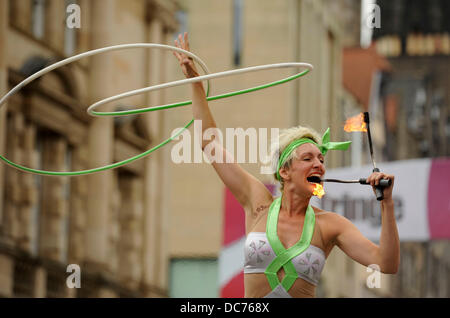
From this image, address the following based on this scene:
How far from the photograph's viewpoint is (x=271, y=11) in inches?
1973

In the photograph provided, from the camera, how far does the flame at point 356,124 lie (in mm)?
8226

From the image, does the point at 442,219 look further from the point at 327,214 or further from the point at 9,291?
the point at 327,214

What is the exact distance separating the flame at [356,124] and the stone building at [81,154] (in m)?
16.4

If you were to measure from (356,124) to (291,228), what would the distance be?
0.82 meters

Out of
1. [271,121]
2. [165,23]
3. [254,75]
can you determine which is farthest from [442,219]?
[271,121]

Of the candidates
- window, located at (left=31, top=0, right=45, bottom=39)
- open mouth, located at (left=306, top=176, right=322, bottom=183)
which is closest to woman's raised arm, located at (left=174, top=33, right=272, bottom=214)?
open mouth, located at (left=306, top=176, right=322, bottom=183)

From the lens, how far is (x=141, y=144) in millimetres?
33719

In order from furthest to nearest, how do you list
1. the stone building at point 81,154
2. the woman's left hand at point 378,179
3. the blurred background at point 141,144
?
the blurred background at point 141,144 < the stone building at point 81,154 < the woman's left hand at point 378,179

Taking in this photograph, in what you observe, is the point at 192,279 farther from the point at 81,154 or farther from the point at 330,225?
the point at 330,225

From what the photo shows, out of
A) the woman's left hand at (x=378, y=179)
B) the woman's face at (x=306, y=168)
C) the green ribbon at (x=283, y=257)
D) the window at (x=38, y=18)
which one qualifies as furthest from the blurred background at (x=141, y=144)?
the woman's left hand at (x=378, y=179)

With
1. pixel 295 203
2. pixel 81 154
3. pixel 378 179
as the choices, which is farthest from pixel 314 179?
pixel 81 154

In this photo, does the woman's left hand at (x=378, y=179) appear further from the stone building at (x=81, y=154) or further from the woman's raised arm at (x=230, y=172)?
the stone building at (x=81, y=154)

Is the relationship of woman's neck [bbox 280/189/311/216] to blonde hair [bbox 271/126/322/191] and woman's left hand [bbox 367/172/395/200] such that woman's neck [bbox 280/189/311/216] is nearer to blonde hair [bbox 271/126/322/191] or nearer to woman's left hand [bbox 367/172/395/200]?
blonde hair [bbox 271/126/322/191]
